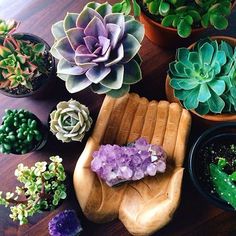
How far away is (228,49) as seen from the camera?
30.6 inches

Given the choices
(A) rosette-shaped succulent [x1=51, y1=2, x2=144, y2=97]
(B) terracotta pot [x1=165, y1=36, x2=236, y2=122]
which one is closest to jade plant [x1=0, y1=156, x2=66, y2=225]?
(A) rosette-shaped succulent [x1=51, y1=2, x2=144, y2=97]

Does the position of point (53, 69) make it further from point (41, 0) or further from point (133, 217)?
point (133, 217)

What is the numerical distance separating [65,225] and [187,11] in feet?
1.45

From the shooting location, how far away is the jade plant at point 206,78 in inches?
29.9

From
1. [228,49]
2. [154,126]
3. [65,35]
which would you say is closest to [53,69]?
[65,35]

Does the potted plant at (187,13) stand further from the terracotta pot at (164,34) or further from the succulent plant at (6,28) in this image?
the succulent plant at (6,28)

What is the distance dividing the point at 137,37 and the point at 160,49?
173mm

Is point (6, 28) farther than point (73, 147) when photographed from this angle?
No

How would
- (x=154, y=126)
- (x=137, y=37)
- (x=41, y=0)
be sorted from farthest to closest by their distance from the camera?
1. (x=41, y=0)
2. (x=154, y=126)
3. (x=137, y=37)

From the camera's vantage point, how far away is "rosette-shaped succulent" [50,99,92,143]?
30.5 inches

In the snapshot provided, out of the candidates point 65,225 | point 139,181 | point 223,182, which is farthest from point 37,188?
point 223,182

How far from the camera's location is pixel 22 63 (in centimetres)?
78

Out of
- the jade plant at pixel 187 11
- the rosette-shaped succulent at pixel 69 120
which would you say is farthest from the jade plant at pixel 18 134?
the jade plant at pixel 187 11

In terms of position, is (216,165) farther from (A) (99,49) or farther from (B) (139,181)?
(A) (99,49)
